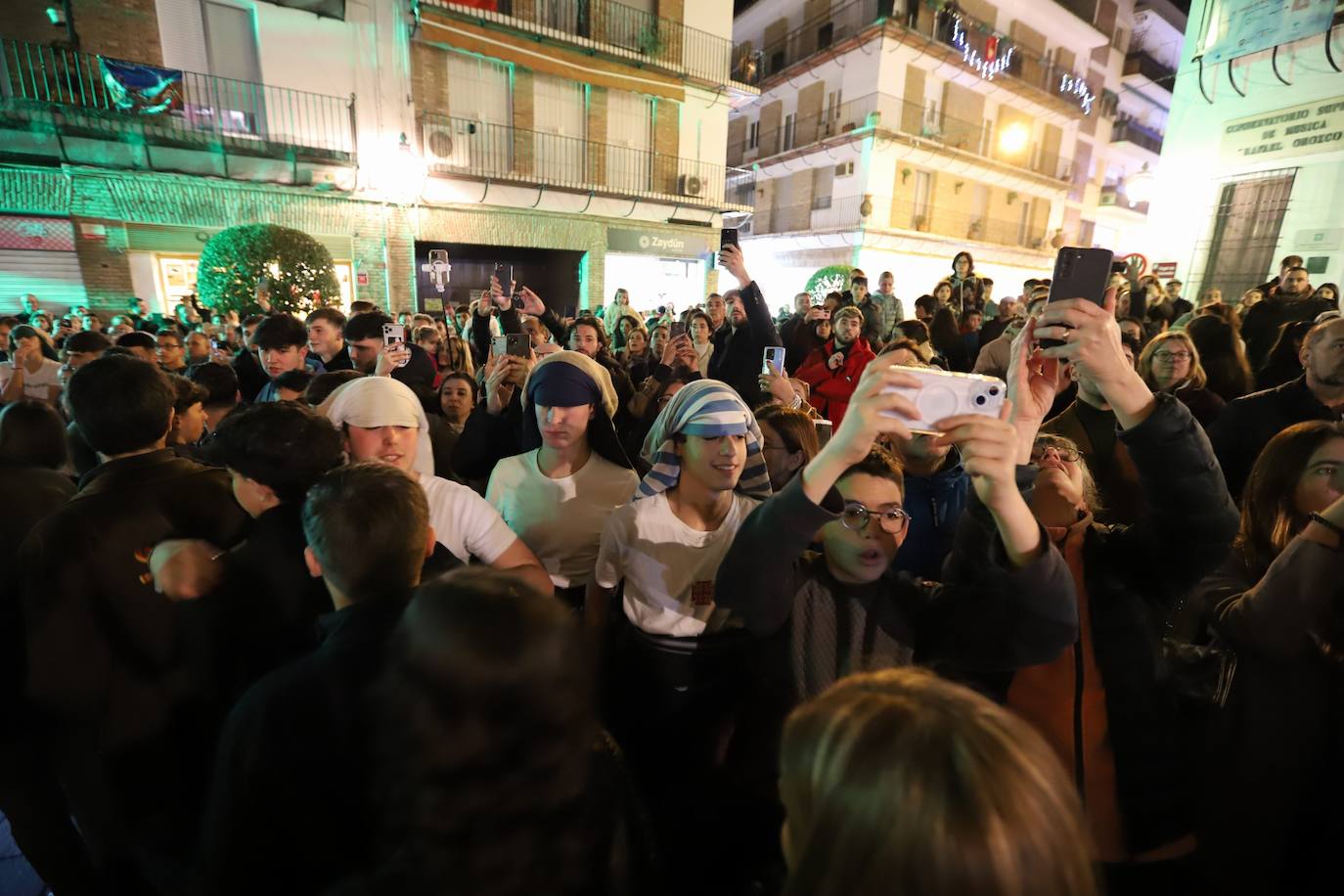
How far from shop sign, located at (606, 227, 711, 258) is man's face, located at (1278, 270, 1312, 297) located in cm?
1382

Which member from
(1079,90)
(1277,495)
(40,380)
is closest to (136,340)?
(40,380)

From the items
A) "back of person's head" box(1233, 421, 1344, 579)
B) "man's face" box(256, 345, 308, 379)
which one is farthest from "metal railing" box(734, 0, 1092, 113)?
"back of person's head" box(1233, 421, 1344, 579)

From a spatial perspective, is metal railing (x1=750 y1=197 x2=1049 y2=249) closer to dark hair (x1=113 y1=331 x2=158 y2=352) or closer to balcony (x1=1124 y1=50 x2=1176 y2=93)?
balcony (x1=1124 y1=50 x2=1176 y2=93)

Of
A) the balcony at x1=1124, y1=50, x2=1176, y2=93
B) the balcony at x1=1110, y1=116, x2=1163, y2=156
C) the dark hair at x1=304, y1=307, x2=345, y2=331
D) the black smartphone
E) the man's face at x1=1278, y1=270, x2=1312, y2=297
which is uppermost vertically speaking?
the balcony at x1=1124, y1=50, x2=1176, y2=93

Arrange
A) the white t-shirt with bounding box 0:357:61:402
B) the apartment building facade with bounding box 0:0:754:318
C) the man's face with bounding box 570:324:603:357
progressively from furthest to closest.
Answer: the apartment building facade with bounding box 0:0:754:318, the man's face with bounding box 570:324:603:357, the white t-shirt with bounding box 0:357:61:402

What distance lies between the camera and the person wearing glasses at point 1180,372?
12.3 feet

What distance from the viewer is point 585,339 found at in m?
5.40

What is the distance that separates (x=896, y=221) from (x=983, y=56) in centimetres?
715

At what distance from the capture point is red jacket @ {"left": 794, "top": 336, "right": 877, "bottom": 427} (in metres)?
5.08

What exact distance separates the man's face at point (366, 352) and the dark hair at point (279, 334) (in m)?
0.37

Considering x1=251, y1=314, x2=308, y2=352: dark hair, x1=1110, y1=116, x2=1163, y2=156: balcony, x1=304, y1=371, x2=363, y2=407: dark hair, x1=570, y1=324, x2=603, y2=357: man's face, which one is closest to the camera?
x1=304, y1=371, x2=363, y2=407: dark hair

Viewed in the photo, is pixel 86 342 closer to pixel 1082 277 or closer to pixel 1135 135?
pixel 1082 277

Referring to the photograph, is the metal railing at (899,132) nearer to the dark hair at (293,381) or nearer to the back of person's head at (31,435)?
the dark hair at (293,381)

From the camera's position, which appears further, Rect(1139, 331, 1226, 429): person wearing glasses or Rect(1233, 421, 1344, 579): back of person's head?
Rect(1139, 331, 1226, 429): person wearing glasses
